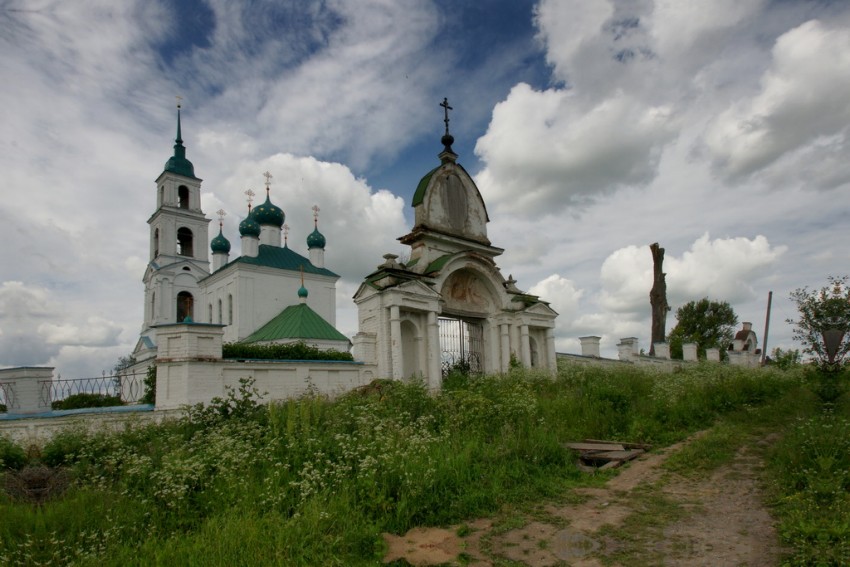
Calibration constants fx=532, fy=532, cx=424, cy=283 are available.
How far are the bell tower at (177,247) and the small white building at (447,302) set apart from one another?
22813 mm

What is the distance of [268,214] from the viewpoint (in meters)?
32.4

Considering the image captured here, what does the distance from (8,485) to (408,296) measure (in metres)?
9.05

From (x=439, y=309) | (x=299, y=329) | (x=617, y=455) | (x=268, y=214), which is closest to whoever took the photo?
(x=617, y=455)

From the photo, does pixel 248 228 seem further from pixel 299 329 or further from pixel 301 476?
pixel 301 476

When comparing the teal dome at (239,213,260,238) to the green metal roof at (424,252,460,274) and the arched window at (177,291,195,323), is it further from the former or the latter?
the green metal roof at (424,252,460,274)

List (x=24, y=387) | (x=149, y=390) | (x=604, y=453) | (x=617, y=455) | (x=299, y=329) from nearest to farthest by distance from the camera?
(x=617, y=455) → (x=604, y=453) → (x=24, y=387) → (x=149, y=390) → (x=299, y=329)

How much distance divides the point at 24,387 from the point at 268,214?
24015mm

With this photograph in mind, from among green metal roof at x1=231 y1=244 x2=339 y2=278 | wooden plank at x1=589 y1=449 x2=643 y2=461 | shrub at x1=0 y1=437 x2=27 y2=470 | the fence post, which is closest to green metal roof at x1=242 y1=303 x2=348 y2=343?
green metal roof at x1=231 y1=244 x2=339 y2=278

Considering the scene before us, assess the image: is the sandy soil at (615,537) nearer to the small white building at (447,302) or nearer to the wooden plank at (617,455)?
the wooden plank at (617,455)

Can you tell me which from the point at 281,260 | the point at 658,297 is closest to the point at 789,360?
the point at 658,297

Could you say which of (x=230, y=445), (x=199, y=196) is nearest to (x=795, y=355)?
(x=230, y=445)

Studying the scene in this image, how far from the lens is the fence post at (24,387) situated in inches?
364

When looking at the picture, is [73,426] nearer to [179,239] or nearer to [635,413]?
[635,413]

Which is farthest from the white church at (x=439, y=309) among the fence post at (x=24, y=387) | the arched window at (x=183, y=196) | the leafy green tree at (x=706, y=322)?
the leafy green tree at (x=706, y=322)
